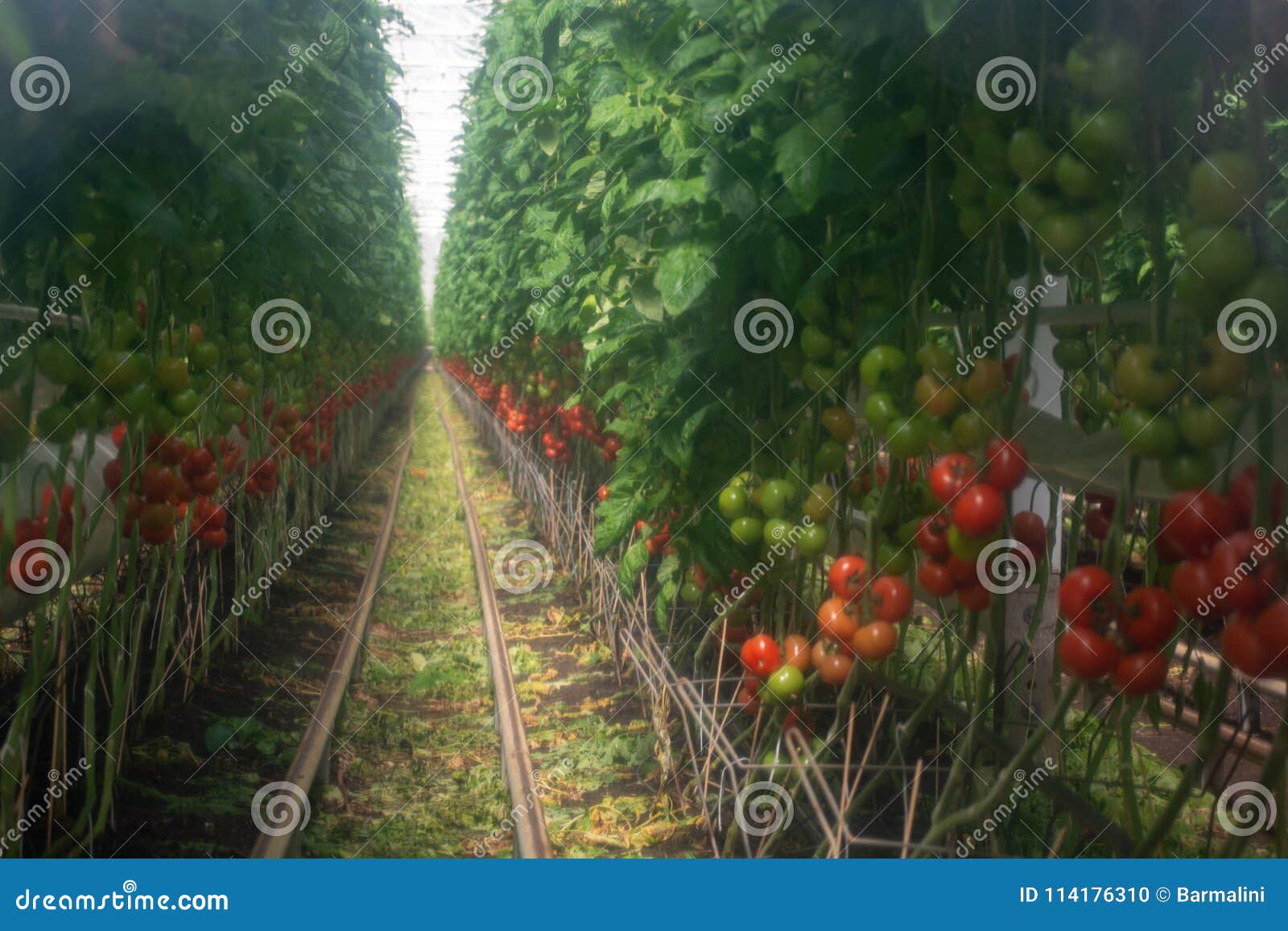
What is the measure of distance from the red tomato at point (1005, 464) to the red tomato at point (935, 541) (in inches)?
5.6

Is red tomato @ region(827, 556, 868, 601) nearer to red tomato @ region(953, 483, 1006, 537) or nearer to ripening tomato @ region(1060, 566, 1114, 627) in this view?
red tomato @ region(953, 483, 1006, 537)

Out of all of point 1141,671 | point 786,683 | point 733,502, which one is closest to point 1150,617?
point 1141,671

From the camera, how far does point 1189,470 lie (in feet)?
3.59

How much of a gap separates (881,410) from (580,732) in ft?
7.85

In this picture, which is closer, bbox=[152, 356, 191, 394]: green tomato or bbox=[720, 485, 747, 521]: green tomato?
bbox=[720, 485, 747, 521]: green tomato

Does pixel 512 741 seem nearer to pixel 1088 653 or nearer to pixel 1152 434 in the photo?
Result: pixel 1088 653

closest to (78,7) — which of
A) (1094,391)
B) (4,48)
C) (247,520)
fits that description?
(4,48)

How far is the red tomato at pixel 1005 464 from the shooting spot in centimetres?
131

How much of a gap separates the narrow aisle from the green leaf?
1474mm

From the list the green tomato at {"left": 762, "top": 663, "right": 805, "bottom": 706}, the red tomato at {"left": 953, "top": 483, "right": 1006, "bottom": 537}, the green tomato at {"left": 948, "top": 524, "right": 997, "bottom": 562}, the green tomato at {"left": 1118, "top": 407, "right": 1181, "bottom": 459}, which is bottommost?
the green tomato at {"left": 762, "top": 663, "right": 805, "bottom": 706}

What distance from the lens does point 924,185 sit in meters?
1.71

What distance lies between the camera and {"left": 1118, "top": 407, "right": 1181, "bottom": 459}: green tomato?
3.59 feet

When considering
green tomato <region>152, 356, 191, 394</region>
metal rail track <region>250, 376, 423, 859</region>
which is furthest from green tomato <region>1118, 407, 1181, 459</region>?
metal rail track <region>250, 376, 423, 859</region>

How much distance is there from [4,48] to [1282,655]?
210 centimetres
